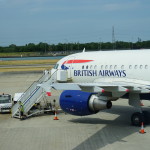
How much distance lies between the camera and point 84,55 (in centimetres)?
2177

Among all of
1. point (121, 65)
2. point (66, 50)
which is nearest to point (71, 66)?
point (121, 65)

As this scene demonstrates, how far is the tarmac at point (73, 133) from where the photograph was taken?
14.5m

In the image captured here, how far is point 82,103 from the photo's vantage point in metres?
17.9

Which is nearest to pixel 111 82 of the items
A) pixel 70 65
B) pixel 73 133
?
pixel 70 65

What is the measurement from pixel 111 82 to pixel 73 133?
→ 4.26 metres

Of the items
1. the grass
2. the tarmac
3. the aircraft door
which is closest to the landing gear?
the tarmac

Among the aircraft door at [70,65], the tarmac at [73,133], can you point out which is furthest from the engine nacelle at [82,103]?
the aircraft door at [70,65]

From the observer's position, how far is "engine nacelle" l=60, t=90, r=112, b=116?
1770 cm

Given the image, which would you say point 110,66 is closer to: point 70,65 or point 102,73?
point 102,73

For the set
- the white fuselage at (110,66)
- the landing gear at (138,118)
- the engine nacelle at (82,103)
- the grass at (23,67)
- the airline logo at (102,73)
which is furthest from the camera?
the grass at (23,67)

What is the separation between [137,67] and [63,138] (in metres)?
6.15

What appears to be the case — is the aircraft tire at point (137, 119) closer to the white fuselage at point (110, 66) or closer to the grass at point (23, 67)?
the white fuselage at point (110, 66)

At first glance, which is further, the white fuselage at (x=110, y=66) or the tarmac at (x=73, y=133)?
the white fuselage at (x=110, y=66)

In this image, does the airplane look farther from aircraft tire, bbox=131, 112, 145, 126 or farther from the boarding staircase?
the boarding staircase
